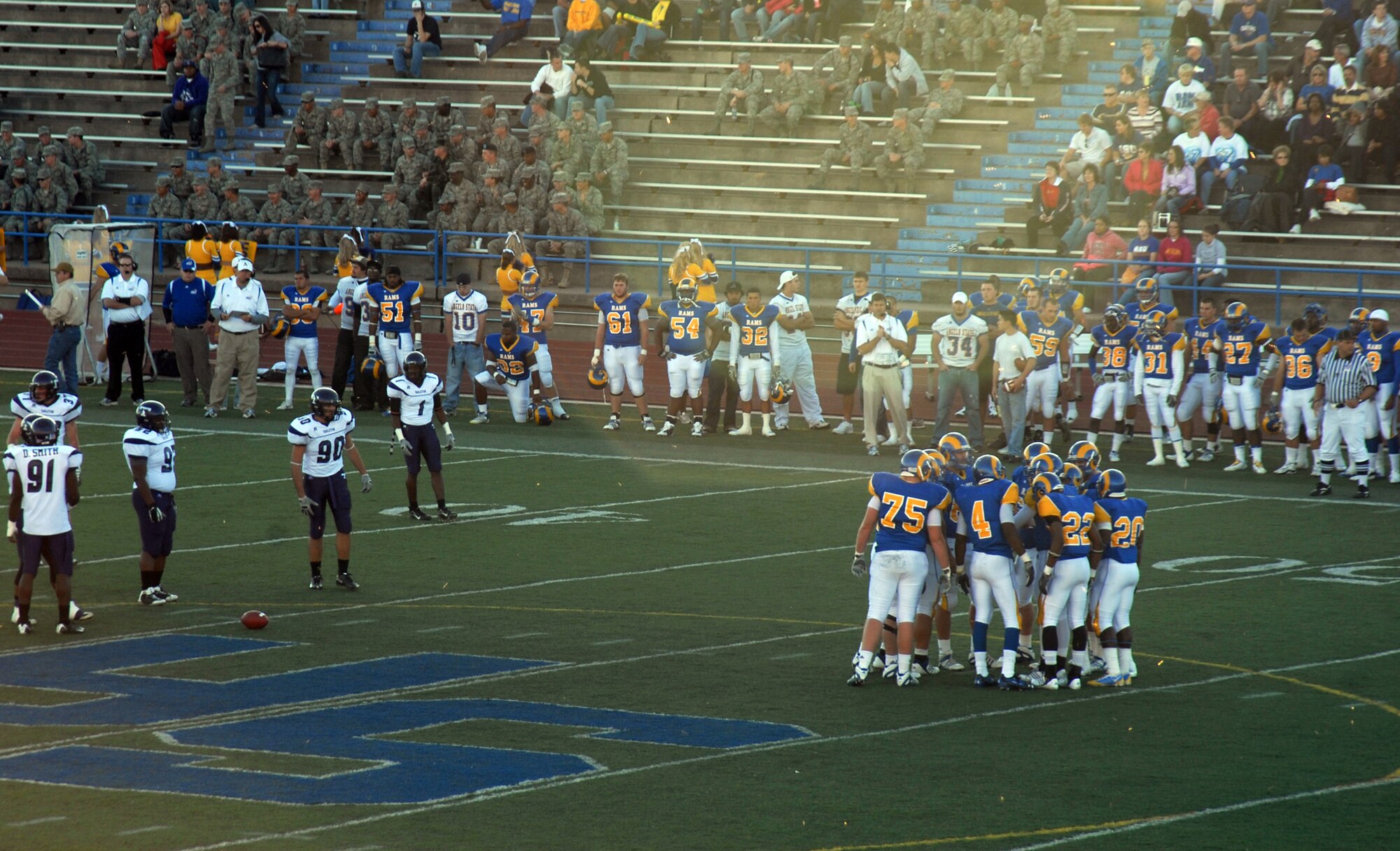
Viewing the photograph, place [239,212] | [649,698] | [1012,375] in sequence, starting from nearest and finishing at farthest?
[649,698]
[1012,375]
[239,212]

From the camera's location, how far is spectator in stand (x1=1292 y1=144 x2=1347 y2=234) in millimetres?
27297

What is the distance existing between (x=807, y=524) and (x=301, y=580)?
209 inches

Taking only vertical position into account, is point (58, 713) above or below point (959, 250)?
below

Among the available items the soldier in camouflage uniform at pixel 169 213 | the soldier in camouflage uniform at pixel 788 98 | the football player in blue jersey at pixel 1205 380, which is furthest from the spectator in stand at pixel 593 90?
the football player in blue jersey at pixel 1205 380

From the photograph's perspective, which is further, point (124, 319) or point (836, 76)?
point (836, 76)

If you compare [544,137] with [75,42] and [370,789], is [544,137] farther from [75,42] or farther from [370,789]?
[370,789]

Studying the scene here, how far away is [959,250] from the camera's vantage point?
95.2 ft

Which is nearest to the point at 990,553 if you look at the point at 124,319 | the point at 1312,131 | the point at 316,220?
the point at 124,319

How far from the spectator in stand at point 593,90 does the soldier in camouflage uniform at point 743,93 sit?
2108 millimetres

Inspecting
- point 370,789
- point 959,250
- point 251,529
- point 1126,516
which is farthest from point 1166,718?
point 959,250

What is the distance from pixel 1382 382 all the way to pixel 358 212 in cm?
1830

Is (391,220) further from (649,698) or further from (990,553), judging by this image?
(990,553)

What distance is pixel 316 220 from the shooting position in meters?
31.8

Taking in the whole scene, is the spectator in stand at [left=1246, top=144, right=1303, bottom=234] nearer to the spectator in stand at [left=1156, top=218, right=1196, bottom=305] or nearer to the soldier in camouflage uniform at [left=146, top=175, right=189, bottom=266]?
the spectator in stand at [left=1156, top=218, right=1196, bottom=305]
